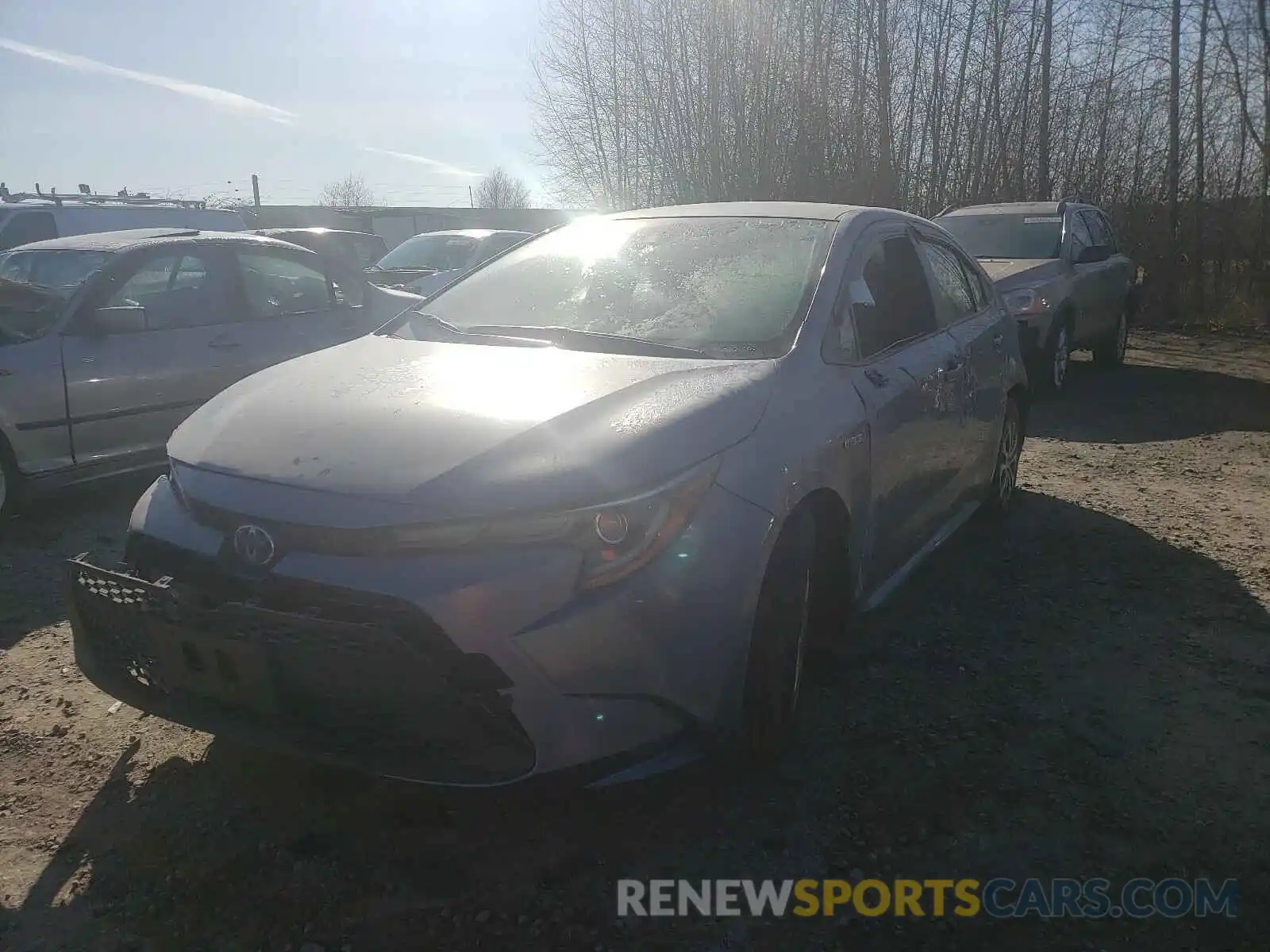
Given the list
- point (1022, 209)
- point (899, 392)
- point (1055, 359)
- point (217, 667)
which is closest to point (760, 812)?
point (217, 667)

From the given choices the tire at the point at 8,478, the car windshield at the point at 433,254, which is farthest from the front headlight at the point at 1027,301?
the tire at the point at 8,478

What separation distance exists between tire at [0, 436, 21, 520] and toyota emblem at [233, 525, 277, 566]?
3.24m

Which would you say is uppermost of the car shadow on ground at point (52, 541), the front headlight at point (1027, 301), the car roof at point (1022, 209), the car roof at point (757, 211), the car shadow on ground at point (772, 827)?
the car roof at point (1022, 209)

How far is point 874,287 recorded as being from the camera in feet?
11.5

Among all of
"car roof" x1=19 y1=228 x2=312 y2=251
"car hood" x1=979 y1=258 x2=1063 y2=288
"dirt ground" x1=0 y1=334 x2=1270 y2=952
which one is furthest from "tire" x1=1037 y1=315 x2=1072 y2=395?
"car roof" x1=19 y1=228 x2=312 y2=251

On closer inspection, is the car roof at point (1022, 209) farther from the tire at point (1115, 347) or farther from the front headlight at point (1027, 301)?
the front headlight at point (1027, 301)

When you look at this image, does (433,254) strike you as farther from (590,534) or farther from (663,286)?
(590,534)

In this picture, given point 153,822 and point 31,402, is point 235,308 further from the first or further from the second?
point 153,822

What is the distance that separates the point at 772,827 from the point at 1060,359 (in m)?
7.77

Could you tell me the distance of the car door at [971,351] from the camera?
4.07 m

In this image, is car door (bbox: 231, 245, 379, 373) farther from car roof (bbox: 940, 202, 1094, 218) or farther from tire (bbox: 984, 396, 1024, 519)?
car roof (bbox: 940, 202, 1094, 218)

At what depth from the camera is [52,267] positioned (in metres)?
5.73

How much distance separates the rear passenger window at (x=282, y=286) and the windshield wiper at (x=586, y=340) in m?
3.16

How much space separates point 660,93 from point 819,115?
8.87 feet
